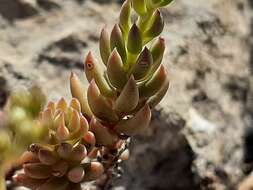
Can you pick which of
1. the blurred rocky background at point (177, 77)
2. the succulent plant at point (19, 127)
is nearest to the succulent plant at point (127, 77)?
the succulent plant at point (19, 127)

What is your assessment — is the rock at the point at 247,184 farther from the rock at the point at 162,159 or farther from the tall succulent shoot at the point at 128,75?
the tall succulent shoot at the point at 128,75

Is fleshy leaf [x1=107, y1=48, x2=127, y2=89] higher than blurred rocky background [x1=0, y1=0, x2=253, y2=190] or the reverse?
higher

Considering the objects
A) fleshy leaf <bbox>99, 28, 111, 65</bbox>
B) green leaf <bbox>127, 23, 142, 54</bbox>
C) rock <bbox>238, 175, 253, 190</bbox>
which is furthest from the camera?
rock <bbox>238, 175, 253, 190</bbox>

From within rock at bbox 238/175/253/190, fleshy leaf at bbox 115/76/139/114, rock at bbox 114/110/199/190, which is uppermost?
fleshy leaf at bbox 115/76/139/114

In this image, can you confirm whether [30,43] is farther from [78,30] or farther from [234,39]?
[234,39]

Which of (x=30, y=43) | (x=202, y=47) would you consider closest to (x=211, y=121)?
(x=202, y=47)

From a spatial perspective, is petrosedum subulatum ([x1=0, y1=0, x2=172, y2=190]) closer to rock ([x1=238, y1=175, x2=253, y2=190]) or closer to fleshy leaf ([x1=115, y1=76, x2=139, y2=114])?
fleshy leaf ([x1=115, y1=76, x2=139, y2=114])

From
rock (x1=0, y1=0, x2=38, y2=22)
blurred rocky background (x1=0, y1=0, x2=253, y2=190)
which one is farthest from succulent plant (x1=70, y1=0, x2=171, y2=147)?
rock (x1=0, y1=0, x2=38, y2=22)

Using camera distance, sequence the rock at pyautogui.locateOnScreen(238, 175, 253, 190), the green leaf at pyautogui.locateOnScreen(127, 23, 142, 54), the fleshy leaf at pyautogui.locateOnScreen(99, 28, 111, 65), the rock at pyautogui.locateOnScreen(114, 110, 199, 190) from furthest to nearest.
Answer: the rock at pyautogui.locateOnScreen(238, 175, 253, 190)
the rock at pyautogui.locateOnScreen(114, 110, 199, 190)
the fleshy leaf at pyautogui.locateOnScreen(99, 28, 111, 65)
the green leaf at pyautogui.locateOnScreen(127, 23, 142, 54)
